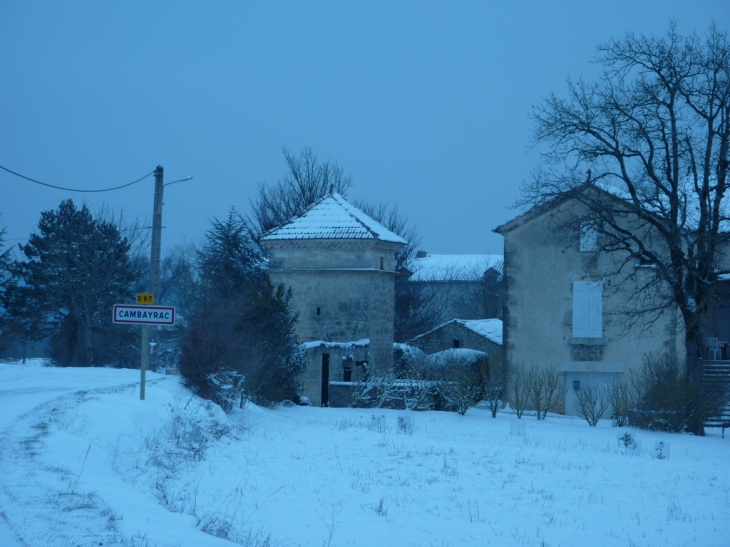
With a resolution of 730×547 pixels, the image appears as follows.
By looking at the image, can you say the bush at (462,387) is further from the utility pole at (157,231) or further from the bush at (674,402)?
the utility pole at (157,231)

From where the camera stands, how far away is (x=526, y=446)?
15.9 metres

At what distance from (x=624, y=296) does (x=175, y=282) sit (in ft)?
119

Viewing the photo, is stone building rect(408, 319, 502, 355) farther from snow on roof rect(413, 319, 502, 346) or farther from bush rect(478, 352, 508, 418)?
bush rect(478, 352, 508, 418)

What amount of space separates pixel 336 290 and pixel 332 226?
225 centimetres

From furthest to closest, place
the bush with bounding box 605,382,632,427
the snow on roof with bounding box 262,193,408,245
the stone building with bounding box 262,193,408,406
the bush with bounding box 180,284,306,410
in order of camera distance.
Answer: the snow on roof with bounding box 262,193,408,245
the stone building with bounding box 262,193,408,406
the bush with bounding box 605,382,632,427
the bush with bounding box 180,284,306,410

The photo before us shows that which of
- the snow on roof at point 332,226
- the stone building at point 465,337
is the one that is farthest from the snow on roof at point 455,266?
the snow on roof at point 332,226

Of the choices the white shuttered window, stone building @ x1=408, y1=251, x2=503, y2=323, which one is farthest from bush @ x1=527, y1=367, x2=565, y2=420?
stone building @ x1=408, y1=251, x2=503, y2=323

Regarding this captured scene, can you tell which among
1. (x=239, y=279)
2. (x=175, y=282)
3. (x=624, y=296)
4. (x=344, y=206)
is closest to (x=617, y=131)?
(x=624, y=296)

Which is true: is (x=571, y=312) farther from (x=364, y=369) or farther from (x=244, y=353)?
(x=244, y=353)

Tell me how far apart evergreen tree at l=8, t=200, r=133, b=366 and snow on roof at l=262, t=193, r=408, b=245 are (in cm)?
1209

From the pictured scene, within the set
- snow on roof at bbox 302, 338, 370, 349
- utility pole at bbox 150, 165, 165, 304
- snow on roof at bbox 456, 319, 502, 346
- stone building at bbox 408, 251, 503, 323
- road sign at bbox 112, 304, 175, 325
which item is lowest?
snow on roof at bbox 302, 338, 370, 349

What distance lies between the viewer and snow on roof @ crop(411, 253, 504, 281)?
220ft

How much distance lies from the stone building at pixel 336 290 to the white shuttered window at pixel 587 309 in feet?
21.2

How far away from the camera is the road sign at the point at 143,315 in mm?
13385
